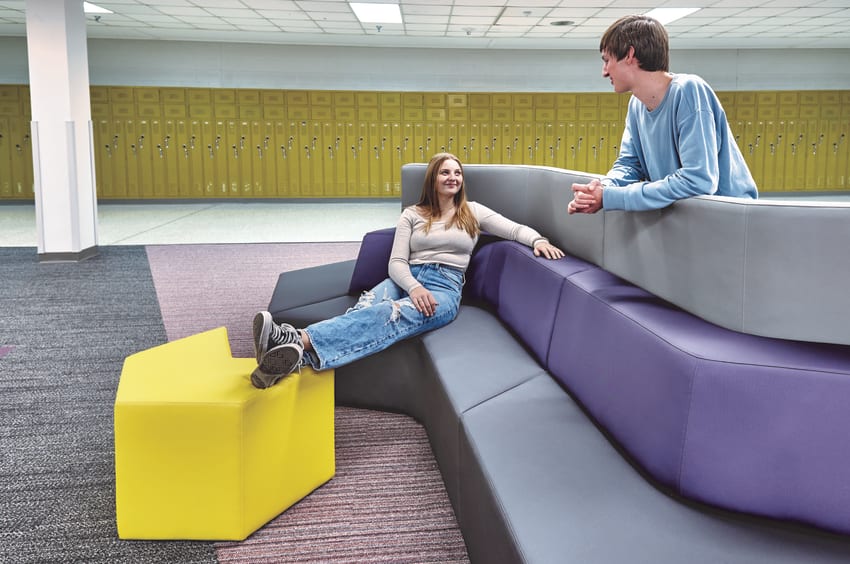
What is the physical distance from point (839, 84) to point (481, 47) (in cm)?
599

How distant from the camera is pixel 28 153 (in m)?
10.7

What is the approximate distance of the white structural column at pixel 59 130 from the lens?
6.15m

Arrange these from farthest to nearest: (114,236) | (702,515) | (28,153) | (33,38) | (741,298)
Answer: (28,153) → (114,236) → (33,38) → (741,298) → (702,515)

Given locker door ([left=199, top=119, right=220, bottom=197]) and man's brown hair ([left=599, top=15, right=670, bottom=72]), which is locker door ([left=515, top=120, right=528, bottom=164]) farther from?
man's brown hair ([left=599, top=15, right=670, bottom=72])

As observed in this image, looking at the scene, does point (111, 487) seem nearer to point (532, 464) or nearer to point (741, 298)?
point (532, 464)

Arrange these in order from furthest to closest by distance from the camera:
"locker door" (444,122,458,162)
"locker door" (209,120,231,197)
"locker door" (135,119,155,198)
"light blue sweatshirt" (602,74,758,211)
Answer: "locker door" (444,122,458,162) → "locker door" (209,120,231,197) → "locker door" (135,119,155,198) → "light blue sweatshirt" (602,74,758,211)

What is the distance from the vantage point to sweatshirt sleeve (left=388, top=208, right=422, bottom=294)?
2.88 m

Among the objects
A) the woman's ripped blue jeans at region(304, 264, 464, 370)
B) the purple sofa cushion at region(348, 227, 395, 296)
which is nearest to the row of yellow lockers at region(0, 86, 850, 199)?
the purple sofa cushion at region(348, 227, 395, 296)

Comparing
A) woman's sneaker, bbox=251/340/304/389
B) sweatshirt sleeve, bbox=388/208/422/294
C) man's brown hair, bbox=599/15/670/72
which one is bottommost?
woman's sneaker, bbox=251/340/304/389

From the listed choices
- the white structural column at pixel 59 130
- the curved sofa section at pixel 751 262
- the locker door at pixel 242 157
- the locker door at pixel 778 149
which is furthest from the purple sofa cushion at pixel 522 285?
the locker door at pixel 778 149

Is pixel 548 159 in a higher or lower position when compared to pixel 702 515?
higher

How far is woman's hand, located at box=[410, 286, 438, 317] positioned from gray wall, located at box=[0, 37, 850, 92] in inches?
368

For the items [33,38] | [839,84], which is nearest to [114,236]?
[33,38]

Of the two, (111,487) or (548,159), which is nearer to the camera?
(111,487)
